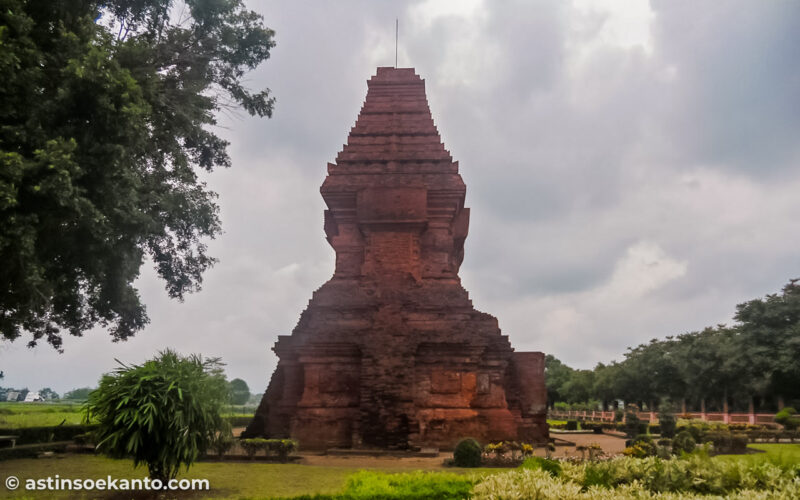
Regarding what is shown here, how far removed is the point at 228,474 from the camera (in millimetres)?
11078

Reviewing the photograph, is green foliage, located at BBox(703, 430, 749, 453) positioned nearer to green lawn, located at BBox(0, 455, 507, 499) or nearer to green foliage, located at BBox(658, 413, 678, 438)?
green foliage, located at BBox(658, 413, 678, 438)

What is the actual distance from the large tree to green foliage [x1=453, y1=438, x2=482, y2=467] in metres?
8.04

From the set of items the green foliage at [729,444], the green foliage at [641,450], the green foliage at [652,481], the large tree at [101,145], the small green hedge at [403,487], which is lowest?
the green foliage at [729,444]

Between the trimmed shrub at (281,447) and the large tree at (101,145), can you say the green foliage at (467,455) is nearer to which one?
the trimmed shrub at (281,447)

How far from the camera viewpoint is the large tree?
33.1ft

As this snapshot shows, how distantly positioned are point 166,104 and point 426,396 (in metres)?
9.57

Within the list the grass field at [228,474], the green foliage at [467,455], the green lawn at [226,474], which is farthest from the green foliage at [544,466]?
the green foliage at [467,455]

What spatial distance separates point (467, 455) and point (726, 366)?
103ft

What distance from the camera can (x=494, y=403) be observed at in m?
15.8

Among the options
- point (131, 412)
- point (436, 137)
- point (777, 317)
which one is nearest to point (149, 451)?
point (131, 412)

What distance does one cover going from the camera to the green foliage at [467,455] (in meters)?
12.3

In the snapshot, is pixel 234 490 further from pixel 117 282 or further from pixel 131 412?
pixel 117 282

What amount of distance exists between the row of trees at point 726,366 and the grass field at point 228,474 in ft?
90.2

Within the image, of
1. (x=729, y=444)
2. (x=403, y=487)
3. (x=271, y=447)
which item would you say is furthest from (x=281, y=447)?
(x=729, y=444)
